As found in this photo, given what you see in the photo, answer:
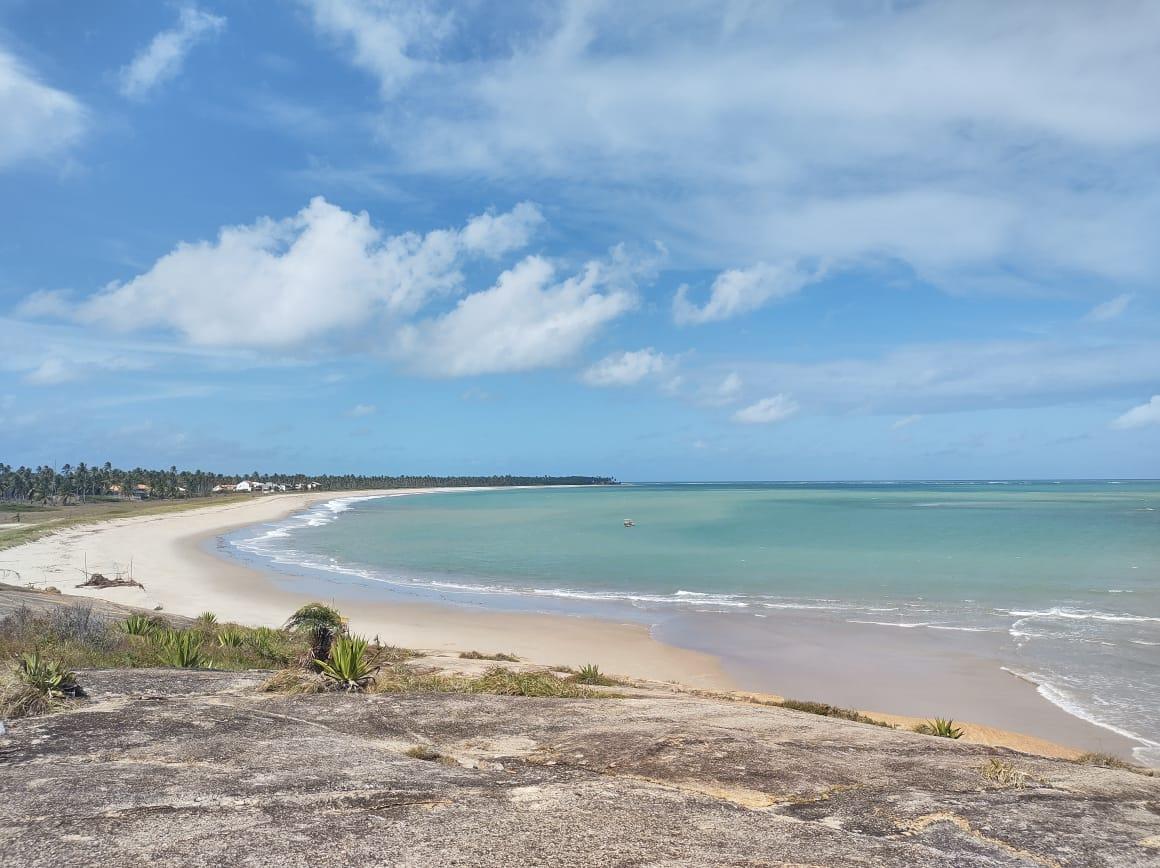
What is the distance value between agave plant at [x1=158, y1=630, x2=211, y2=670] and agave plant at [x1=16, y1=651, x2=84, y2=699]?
3.98 m

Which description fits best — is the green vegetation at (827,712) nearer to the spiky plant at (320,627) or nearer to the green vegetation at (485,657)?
the green vegetation at (485,657)

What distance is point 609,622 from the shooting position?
28.1 meters

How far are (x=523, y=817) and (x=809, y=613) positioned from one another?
25487 millimetres

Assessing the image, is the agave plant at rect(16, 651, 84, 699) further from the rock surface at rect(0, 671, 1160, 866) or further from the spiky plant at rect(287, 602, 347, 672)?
the spiky plant at rect(287, 602, 347, 672)

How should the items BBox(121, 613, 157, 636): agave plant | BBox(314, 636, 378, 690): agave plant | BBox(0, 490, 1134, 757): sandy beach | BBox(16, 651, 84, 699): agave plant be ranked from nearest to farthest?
1. BBox(16, 651, 84, 699): agave plant
2. BBox(314, 636, 378, 690): agave plant
3. BBox(0, 490, 1134, 757): sandy beach
4. BBox(121, 613, 157, 636): agave plant

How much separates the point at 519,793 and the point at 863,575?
1456 inches

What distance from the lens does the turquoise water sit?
2205cm

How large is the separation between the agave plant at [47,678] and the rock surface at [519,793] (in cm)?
36

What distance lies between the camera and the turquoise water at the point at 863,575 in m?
22.0

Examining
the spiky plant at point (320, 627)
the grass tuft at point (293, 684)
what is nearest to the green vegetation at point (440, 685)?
the grass tuft at point (293, 684)

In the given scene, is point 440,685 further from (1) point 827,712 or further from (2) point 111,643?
(2) point 111,643

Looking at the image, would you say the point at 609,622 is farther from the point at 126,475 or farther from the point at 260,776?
the point at 126,475

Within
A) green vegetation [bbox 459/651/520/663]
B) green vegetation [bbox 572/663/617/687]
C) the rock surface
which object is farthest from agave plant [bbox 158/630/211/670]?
green vegetation [bbox 572/663/617/687]

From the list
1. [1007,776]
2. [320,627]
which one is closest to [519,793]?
[1007,776]
